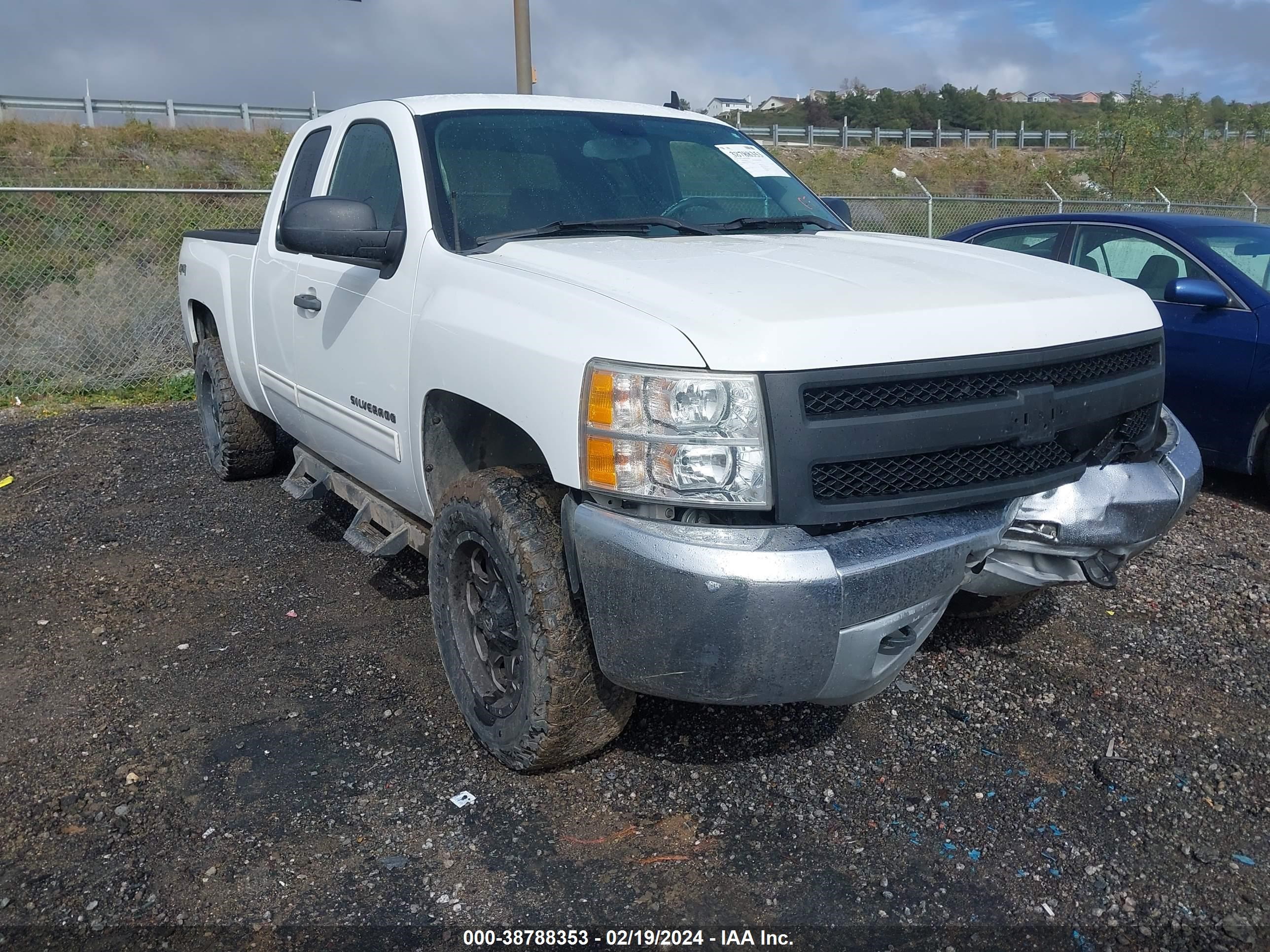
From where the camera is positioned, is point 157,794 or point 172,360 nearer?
point 157,794

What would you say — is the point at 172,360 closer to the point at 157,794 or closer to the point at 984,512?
the point at 157,794

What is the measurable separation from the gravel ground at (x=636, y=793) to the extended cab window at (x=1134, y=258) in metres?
2.21

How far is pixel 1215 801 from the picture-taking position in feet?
9.67

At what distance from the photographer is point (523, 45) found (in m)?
9.95

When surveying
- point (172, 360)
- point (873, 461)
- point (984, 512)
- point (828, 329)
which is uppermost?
point (828, 329)

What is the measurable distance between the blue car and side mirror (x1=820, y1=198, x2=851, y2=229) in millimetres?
2097

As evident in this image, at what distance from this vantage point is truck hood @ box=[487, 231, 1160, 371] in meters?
2.42

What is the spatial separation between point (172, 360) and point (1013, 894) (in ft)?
32.3

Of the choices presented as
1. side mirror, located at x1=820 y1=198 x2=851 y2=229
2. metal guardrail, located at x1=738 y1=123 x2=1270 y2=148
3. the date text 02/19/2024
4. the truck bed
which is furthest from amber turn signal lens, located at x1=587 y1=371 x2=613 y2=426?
metal guardrail, located at x1=738 y1=123 x2=1270 y2=148

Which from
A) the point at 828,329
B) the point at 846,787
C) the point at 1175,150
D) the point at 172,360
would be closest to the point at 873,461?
the point at 828,329

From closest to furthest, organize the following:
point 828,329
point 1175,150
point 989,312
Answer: point 828,329
point 989,312
point 1175,150

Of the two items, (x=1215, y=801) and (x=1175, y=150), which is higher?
(x=1175, y=150)

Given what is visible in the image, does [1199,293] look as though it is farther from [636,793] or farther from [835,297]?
[636,793]

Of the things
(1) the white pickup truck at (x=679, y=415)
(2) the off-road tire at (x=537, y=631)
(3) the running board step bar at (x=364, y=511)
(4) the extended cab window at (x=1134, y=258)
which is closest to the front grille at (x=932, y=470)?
(1) the white pickup truck at (x=679, y=415)
